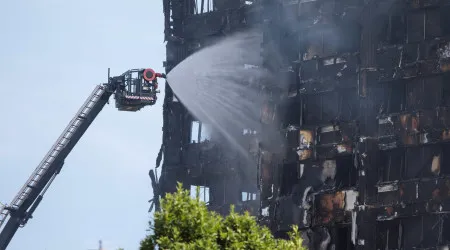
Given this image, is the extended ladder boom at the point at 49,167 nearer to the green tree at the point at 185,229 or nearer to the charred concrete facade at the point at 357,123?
the charred concrete facade at the point at 357,123

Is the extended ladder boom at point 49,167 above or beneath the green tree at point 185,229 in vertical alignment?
above

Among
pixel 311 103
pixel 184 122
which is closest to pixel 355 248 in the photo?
pixel 311 103

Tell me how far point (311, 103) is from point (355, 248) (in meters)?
8.11

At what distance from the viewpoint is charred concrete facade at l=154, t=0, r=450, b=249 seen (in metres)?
68.8

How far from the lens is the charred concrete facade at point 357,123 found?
2709 inches

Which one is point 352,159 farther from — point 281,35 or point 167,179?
point 167,179

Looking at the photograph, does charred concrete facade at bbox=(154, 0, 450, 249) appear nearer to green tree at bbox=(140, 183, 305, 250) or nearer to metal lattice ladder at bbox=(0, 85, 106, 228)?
metal lattice ladder at bbox=(0, 85, 106, 228)

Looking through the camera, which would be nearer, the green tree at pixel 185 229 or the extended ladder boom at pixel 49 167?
the green tree at pixel 185 229

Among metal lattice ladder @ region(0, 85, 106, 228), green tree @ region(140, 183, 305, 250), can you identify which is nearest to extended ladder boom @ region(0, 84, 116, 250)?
metal lattice ladder @ region(0, 85, 106, 228)

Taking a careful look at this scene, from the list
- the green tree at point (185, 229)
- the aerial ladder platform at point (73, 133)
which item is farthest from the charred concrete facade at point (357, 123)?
the green tree at point (185, 229)

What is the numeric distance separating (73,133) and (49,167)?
2.39 meters

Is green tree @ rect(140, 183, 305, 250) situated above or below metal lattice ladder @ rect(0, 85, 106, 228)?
below

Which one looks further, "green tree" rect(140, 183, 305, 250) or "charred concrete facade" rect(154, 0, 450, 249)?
"charred concrete facade" rect(154, 0, 450, 249)

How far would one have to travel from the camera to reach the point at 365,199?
70.6m
